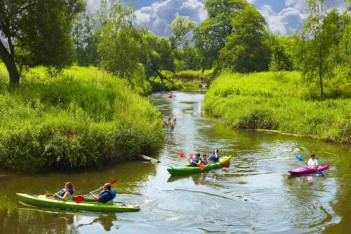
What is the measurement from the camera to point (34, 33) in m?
24.0

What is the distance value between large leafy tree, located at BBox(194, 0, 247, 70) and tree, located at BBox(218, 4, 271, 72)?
39.8ft

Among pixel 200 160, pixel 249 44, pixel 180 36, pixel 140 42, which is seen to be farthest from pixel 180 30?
pixel 200 160

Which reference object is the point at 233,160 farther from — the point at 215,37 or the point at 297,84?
the point at 215,37

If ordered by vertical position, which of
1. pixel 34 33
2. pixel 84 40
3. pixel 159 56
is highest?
pixel 84 40

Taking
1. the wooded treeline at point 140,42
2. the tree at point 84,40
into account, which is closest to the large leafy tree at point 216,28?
the wooded treeline at point 140,42

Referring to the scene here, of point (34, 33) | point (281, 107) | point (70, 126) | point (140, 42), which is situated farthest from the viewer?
point (140, 42)

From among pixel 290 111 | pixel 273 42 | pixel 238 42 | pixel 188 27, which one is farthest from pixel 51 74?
pixel 188 27

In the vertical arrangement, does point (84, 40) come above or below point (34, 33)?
above

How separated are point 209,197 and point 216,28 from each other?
50.7m

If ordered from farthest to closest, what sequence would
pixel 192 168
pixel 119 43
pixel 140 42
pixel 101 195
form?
1. pixel 140 42
2. pixel 119 43
3. pixel 192 168
4. pixel 101 195

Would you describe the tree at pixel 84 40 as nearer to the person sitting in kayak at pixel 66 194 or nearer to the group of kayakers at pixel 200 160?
A: the group of kayakers at pixel 200 160

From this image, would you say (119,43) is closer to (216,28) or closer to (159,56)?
(216,28)

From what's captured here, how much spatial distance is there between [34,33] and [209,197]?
49.8 ft

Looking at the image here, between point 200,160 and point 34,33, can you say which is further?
point 34,33
